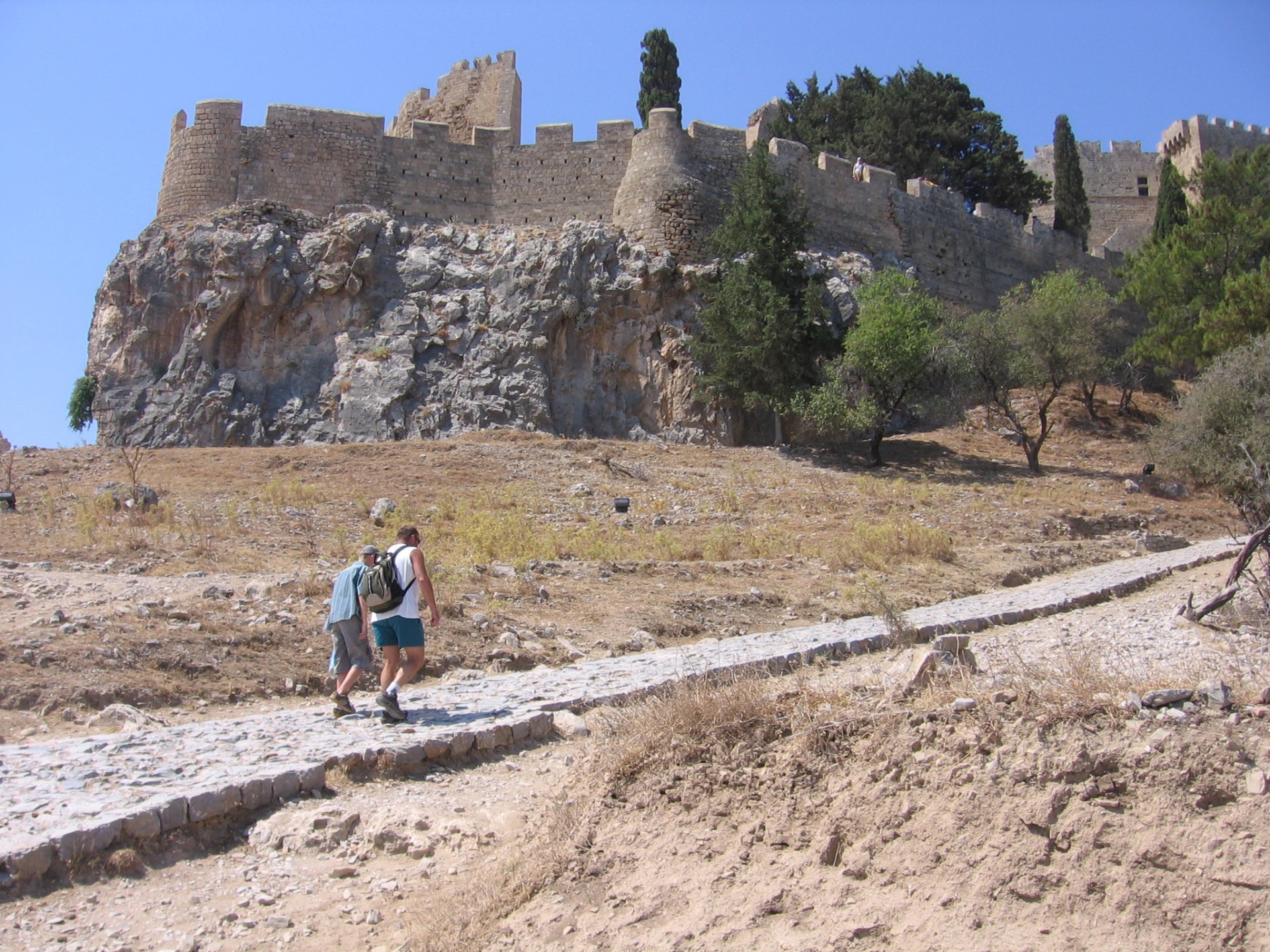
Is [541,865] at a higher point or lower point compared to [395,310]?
lower

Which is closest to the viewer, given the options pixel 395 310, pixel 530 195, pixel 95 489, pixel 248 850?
pixel 248 850

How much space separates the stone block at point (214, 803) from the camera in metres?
4.66

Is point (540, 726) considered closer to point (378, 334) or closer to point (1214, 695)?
point (1214, 695)

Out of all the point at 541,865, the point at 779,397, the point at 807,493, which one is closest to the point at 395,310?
the point at 779,397

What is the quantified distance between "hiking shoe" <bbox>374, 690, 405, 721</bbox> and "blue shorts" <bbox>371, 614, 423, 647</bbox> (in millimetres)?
362

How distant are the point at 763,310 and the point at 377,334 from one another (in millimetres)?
8776

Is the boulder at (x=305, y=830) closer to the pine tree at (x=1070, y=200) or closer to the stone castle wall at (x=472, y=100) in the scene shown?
the stone castle wall at (x=472, y=100)

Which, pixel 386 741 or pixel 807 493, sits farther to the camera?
pixel 807 493

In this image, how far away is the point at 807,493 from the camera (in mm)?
17703

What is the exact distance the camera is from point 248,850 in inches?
183

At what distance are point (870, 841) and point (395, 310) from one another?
21.4 meters

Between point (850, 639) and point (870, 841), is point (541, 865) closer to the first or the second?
point (870, 841)

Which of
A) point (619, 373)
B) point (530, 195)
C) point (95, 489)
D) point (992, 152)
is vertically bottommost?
point (95, 489)

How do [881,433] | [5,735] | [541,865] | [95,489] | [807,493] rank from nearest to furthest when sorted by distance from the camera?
[541,865]
[5,735]
[95,489]
[807,493]
[881,433]
